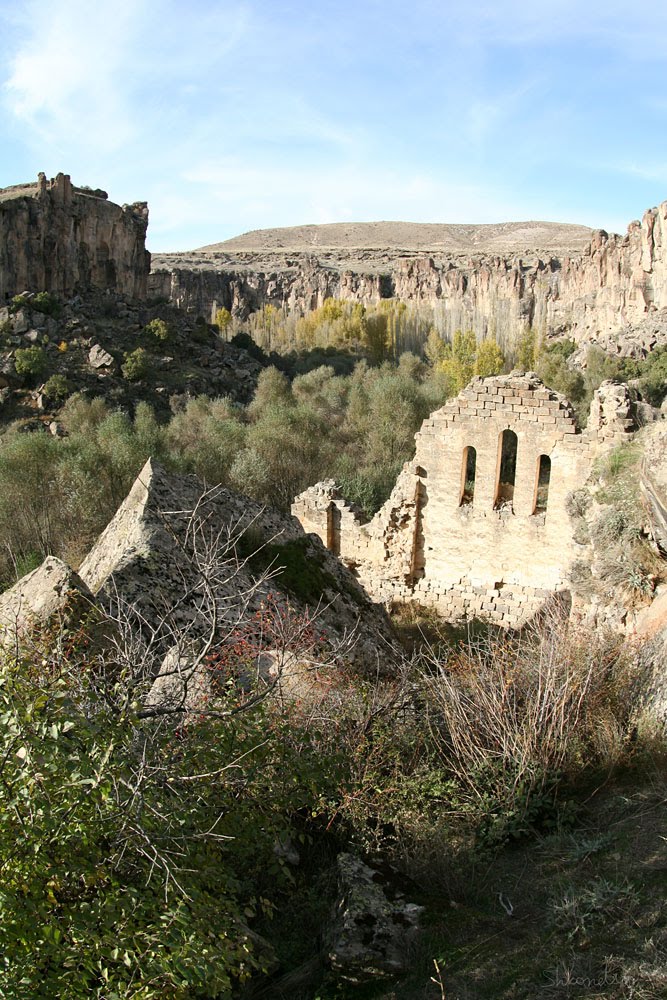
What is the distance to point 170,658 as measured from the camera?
4.38 metres

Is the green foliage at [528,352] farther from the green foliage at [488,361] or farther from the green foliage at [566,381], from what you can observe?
the green foliage at [566,381]

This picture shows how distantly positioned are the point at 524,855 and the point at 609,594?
18.0ft

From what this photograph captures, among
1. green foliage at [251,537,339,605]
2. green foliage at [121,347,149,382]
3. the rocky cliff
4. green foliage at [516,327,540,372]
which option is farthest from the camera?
the rocky cliff

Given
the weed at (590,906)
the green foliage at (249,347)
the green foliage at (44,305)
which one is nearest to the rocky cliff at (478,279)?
the green foliage at (249,347)

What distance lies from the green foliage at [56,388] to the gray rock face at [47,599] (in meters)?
32.1

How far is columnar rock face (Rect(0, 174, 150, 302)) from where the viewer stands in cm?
4872

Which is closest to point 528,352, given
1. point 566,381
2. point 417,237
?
point 566,381

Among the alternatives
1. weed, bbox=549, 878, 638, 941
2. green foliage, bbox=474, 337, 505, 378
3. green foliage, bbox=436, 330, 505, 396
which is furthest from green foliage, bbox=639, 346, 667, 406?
weed, bbox=549, 878, 638, 941

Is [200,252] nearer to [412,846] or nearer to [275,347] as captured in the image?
[275,347]

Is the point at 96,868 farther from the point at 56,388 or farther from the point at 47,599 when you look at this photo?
the point at 56,388

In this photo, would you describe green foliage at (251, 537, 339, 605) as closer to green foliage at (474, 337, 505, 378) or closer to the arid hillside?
green foliage at (474, 337, 505, 378)

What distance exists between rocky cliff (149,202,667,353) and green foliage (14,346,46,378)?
32.5m

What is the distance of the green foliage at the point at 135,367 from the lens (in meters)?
38.4

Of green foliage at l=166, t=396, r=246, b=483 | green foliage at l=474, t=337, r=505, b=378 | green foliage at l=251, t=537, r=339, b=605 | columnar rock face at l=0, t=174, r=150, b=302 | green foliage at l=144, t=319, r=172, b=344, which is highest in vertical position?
columnar rock face at l=0, t=174, r=150, b=302
